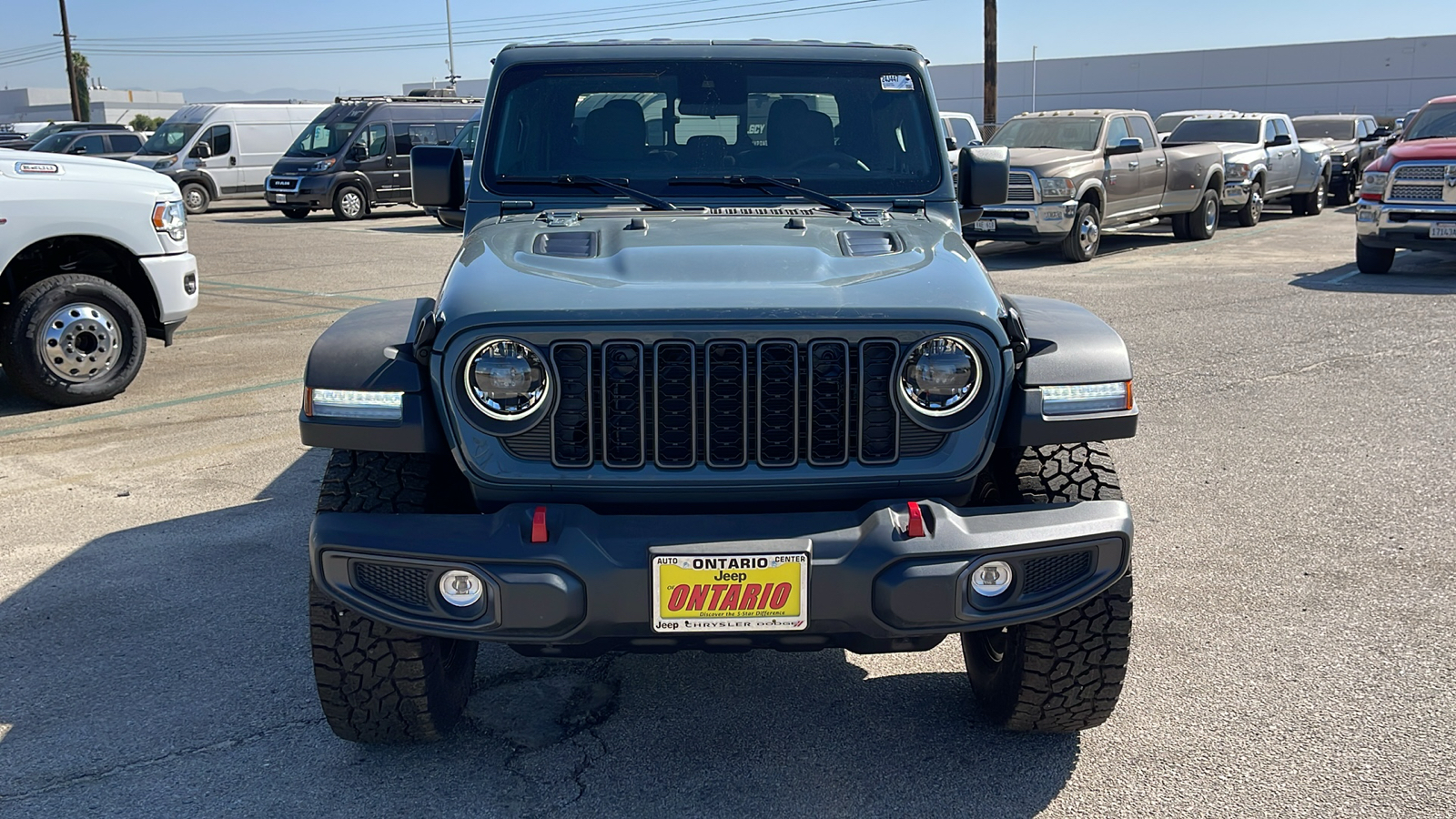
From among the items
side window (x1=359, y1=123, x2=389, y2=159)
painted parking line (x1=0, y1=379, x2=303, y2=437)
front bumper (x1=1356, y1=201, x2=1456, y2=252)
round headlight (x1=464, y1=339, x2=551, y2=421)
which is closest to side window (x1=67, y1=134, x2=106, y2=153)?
side window (x1=359, y1=123, x2=389, y2=159)

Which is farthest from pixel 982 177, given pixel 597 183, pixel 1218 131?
pixel 1218 131

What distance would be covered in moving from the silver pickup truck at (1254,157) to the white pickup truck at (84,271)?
14270 mm

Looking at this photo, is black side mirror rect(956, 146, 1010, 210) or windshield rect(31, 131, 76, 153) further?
windshield rect(31, 131, 76, 153)

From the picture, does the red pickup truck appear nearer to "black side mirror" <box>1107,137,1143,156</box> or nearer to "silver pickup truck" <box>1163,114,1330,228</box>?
"black side mirror" <box>1107,137,1143,156</box>

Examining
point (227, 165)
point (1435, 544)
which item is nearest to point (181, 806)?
point (1435, 544)

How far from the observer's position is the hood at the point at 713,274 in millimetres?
2988

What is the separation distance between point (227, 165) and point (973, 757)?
2697 centimetres

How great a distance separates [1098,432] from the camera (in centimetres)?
318

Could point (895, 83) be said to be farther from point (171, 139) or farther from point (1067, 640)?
point (171, 139)

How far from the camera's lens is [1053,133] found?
53.1 feet

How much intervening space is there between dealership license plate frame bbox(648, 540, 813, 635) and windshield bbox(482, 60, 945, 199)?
5.99ft

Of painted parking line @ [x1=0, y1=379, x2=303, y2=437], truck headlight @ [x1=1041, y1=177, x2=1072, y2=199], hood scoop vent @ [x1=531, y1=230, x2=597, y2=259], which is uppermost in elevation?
hood scoop vent @ [x1=531, y1=230, x2=597, y2=259]

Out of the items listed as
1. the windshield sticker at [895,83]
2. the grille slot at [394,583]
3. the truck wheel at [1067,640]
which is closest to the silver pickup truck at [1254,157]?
the windshield sticker at [895,83]

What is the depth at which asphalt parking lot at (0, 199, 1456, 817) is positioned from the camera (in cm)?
328
